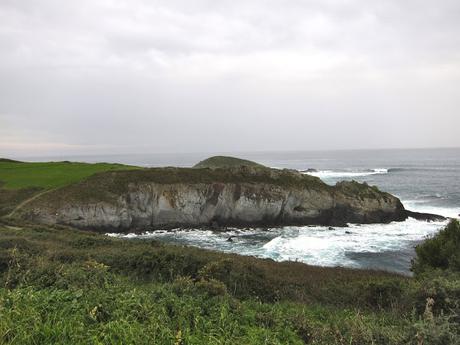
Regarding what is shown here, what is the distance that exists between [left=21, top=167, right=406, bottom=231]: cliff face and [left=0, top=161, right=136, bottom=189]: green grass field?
173 inches

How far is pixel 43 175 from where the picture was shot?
4588cm

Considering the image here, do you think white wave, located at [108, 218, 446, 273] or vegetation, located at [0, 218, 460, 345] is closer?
vegetation, located at [0, 218, 460, 345]

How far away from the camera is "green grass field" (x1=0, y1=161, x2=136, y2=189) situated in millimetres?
→ 41688

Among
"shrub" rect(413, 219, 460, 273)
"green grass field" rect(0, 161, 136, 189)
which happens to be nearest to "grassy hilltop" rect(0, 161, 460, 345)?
"shrub" rect(413, 219, 460, 273)

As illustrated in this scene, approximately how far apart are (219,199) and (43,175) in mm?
22701

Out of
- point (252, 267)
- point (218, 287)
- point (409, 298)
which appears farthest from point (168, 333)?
point (252, 267)

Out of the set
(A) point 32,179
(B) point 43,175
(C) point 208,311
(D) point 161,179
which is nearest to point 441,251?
(C) point 208,311

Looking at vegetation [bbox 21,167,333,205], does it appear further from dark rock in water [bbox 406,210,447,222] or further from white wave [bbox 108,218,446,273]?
dark rock in water [bbox 406,210,447,222]

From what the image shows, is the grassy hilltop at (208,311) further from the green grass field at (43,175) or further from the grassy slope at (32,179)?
the green grass field at (43,175)

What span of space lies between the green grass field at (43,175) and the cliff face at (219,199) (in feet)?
14.4

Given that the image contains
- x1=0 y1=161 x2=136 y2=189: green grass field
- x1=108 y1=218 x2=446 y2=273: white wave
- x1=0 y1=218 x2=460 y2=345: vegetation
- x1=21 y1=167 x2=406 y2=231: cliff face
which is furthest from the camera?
x1=0 y1=161 x2=136 y2=189: green grass field

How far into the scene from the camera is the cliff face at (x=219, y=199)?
1484 inches

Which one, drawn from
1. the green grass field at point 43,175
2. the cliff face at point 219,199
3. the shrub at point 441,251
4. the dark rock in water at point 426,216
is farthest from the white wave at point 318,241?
Answer: the green grass field at point 43,175

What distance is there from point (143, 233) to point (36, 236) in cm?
1503
